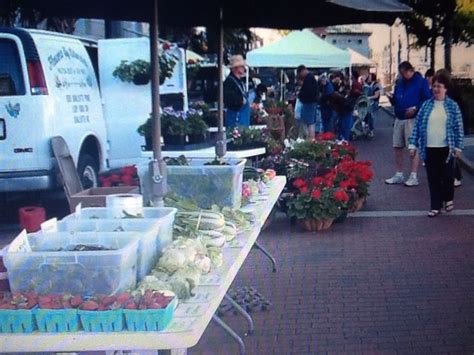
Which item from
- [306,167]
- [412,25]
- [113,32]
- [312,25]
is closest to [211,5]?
[312,25]

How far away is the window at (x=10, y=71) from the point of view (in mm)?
8109

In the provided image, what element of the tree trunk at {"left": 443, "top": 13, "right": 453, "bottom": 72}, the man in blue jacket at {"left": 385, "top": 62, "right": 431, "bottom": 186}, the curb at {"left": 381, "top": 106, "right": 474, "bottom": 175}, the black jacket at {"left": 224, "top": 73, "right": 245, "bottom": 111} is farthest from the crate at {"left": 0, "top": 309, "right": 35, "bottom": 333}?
the tree trunk at {"left": 443, "top": 13, "right": 453, "bottom": 72}

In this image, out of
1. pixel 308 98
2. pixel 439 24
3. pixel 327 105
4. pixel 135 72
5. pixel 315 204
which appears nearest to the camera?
pixel 315 204

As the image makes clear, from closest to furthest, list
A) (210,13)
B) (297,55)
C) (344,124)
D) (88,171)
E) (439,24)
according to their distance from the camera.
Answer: (210,13), (88,171), (344,124), (297,55), (439,24)

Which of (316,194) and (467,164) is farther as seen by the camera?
(467,164)

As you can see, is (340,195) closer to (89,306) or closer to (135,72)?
(135,72)

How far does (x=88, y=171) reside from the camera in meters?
9.41

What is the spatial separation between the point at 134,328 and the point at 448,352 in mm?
2860

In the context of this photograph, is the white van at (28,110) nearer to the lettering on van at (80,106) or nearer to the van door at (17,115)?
the van door at (17,115)

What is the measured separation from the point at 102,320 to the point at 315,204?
566 cm

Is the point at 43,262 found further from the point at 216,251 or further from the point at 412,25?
the point at 412,25

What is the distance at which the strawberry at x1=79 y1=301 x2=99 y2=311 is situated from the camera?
2.67 m

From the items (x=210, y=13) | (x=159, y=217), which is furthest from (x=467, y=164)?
(x=159, y=217)

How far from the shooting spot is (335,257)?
7.36 m
